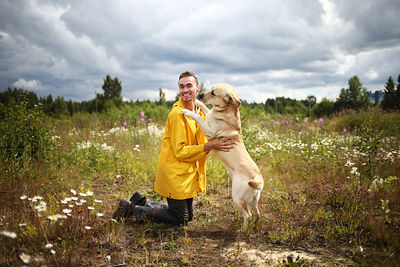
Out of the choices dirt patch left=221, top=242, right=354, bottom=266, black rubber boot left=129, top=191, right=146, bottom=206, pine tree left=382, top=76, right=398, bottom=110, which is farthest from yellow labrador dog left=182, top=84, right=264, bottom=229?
pine tree left=382, top=76, right=398, bottom=110

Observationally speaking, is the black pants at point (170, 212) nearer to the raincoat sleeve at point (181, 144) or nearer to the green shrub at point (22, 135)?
the raincoat sleeve at point (181, 144)

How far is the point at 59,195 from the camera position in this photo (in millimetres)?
4543

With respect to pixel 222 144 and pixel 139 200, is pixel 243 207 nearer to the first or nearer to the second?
pixel 222 144

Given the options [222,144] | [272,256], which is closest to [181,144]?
[222,144]

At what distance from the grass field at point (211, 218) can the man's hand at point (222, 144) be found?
1240 mm

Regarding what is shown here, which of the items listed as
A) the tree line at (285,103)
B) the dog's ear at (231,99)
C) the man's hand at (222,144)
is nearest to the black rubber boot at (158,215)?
the man's hand at (222,144)

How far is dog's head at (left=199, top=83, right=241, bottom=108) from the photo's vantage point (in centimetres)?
331

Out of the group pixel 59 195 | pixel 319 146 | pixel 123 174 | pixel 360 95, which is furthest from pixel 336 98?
pixel 59 195

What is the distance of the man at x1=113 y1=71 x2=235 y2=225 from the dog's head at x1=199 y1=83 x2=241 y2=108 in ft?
1.45

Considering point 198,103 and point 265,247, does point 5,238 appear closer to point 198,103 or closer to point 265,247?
point 198,103

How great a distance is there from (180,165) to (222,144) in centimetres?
69

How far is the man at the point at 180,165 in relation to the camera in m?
3.48

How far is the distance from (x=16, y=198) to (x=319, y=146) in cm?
664

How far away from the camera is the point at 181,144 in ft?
11.5
